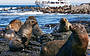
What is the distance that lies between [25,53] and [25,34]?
107 centimetres

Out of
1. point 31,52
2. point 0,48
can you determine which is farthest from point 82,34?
point 0,48

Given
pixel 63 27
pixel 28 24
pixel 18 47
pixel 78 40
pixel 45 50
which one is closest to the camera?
pixel 78 40

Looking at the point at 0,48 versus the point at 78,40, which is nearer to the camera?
the point at 78,40

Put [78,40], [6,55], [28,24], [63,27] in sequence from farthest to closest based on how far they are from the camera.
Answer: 1. [63,27]
2. [28,24]
3. [6,55]
4. [78,40]

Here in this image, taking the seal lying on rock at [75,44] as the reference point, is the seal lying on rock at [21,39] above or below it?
below

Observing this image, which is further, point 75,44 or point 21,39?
point 21,39

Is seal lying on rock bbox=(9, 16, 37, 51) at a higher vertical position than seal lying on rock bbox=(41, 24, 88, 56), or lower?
lower

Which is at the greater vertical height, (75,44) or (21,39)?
(75,44)

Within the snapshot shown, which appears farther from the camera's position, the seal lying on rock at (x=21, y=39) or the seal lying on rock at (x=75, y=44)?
the seal lying on rock at (x=21, y=39)

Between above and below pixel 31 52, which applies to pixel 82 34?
above

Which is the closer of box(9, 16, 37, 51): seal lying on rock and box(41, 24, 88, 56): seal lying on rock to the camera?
box(41, 24, 88, 56): seal lying on rock

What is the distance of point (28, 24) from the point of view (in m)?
9.70

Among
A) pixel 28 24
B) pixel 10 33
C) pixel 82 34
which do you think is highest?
pixel 82 34

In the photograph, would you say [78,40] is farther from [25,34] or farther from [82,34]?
[25,34]
